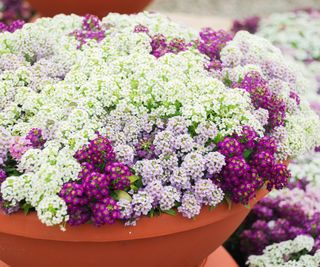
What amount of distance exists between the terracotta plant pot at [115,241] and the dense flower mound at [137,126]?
0.05 metres

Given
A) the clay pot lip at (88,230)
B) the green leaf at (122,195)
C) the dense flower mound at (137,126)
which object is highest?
the dense flower mound at (137,126)

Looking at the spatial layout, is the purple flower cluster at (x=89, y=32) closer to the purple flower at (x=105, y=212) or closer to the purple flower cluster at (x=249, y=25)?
the purple flower at (x=105, y=212)

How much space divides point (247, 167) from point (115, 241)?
1.54 feet

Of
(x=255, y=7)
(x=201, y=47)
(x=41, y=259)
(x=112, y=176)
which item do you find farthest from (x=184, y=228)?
(x=255, y=7)

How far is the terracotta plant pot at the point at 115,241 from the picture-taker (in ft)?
6.14

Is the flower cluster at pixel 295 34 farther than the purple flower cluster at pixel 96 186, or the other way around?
the flower cluster at pixel 295 34

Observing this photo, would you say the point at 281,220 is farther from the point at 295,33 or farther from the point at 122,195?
the point at 295,33

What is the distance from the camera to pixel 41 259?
202 centimetres

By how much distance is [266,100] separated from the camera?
2221 millimetres

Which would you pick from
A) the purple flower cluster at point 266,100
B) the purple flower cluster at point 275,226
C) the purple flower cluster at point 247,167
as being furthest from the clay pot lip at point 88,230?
the purple flower cluster at point 275,226

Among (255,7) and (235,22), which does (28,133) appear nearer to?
(235,22)

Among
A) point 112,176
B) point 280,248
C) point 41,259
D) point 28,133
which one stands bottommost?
point 280,248

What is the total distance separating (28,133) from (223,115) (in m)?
0.64

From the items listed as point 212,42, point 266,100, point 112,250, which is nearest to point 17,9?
point 212,42
